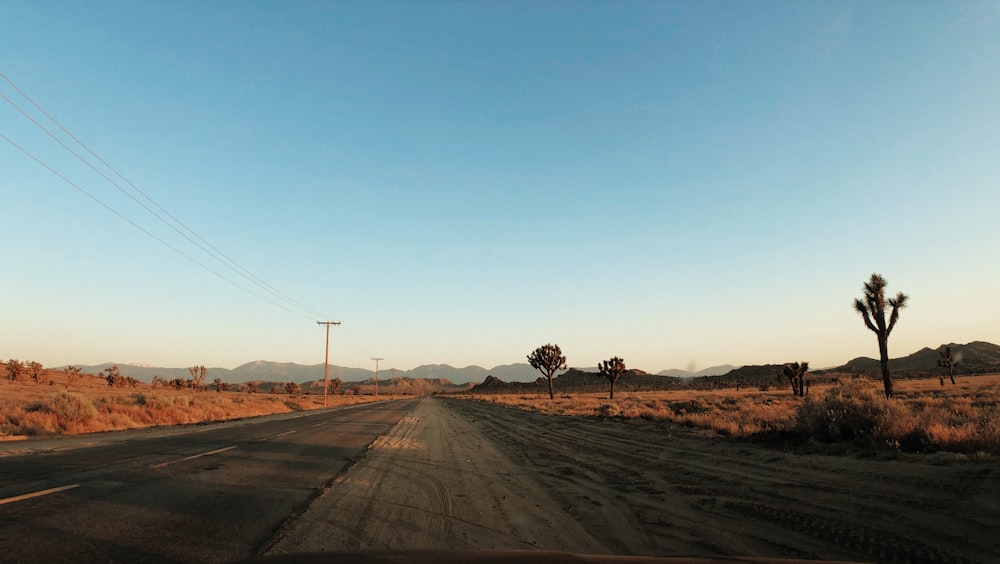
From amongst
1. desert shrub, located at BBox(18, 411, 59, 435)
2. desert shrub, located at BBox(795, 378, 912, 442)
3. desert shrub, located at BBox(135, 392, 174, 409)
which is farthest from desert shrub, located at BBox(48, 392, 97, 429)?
desert shrub, located at BBox(795, 378, 912, 442)

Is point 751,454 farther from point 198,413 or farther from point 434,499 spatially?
point 198,413

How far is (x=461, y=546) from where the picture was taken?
5160mm

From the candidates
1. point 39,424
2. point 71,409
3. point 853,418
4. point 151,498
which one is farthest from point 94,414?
point 853,418

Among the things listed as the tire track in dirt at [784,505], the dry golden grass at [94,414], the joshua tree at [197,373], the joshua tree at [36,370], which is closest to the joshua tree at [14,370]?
the joshua tree at [36,370]

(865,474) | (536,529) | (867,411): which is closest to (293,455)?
(536,529)

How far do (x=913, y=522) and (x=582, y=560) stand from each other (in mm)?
5055

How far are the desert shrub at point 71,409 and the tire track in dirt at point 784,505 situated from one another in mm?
19980

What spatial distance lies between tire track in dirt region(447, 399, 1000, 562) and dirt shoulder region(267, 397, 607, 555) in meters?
0.53

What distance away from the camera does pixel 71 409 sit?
1966 centimetres

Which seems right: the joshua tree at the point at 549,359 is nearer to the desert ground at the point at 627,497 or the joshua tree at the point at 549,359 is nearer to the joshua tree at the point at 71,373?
the desert ground at the point at 627,497

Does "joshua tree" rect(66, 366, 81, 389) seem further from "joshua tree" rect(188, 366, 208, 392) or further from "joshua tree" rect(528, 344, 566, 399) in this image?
"joshua tree" rect(528, 344, 566, 399)

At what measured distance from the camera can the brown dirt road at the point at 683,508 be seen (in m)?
5.03

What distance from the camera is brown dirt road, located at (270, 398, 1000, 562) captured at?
503cm

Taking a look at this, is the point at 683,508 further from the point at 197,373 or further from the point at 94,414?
the point at 197,373
